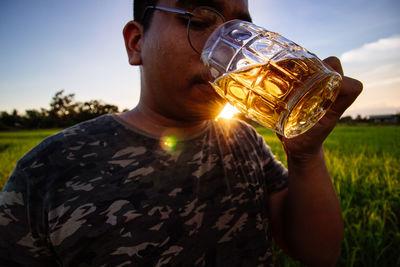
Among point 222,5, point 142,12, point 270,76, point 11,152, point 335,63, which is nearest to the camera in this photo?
point 270,76

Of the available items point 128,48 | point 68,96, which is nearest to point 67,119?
point 68,96

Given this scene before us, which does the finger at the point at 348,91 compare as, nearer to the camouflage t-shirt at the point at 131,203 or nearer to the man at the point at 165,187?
the man at the point at 165,187

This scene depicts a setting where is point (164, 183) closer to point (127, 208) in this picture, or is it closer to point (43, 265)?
point (127, 208)

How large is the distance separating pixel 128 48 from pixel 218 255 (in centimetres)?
100

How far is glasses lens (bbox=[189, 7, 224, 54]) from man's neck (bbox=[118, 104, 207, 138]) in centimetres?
36

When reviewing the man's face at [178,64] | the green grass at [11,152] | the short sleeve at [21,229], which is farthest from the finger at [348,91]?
the green grass at [11,152]

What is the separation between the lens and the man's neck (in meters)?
0.91

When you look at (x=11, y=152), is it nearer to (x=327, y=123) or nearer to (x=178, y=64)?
(x=178, y=64)

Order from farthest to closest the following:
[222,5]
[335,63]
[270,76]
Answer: [222,5] < [335,63] < [270,76]

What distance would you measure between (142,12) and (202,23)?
35cm

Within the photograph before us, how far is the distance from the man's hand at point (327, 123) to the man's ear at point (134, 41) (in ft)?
2.46

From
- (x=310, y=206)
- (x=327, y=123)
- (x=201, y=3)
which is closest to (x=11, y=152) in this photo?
(x=201, y=3)

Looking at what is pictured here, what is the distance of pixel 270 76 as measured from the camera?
1.64ft

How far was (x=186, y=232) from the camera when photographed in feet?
2.51
